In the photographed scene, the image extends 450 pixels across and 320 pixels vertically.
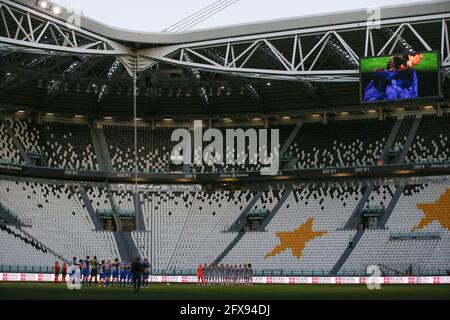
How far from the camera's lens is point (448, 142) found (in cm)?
5769

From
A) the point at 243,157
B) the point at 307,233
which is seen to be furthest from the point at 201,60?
the point at 307,233

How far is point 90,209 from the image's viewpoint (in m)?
60.5

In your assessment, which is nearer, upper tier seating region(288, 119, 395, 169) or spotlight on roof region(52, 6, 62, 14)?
spotlight on roof region(52, 6, 62, 14)

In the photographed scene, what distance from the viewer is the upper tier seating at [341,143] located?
197 ft

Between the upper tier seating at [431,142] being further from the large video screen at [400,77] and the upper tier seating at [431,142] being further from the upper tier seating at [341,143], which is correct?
the large video screen at [400,77]

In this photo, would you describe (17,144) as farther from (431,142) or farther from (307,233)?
(431,142)

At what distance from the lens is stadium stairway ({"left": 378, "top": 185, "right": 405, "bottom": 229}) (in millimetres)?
55947

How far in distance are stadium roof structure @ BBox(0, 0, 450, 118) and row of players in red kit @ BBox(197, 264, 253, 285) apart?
12.8 metres

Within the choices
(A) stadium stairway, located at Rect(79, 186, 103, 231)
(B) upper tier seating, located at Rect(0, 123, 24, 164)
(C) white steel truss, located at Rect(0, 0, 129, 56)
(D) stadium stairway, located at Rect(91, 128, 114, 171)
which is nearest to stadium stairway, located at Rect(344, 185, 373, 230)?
(A) stadium stairway, located at Rect(79, 186, 103, 231)

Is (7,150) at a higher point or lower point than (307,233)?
higher

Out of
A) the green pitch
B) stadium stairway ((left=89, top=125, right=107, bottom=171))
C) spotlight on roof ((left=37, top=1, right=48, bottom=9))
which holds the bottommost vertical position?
the green pitch

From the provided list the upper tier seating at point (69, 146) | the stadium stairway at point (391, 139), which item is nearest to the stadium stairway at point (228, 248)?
the stadium stairway at point (391, 139)

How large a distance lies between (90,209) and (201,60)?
17.1 metres

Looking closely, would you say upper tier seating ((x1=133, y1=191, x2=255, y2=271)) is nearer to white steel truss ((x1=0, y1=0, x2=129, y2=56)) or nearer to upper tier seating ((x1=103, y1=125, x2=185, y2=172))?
upper tier seating ((x1=103, y1=125, x2=185, y2=172))
